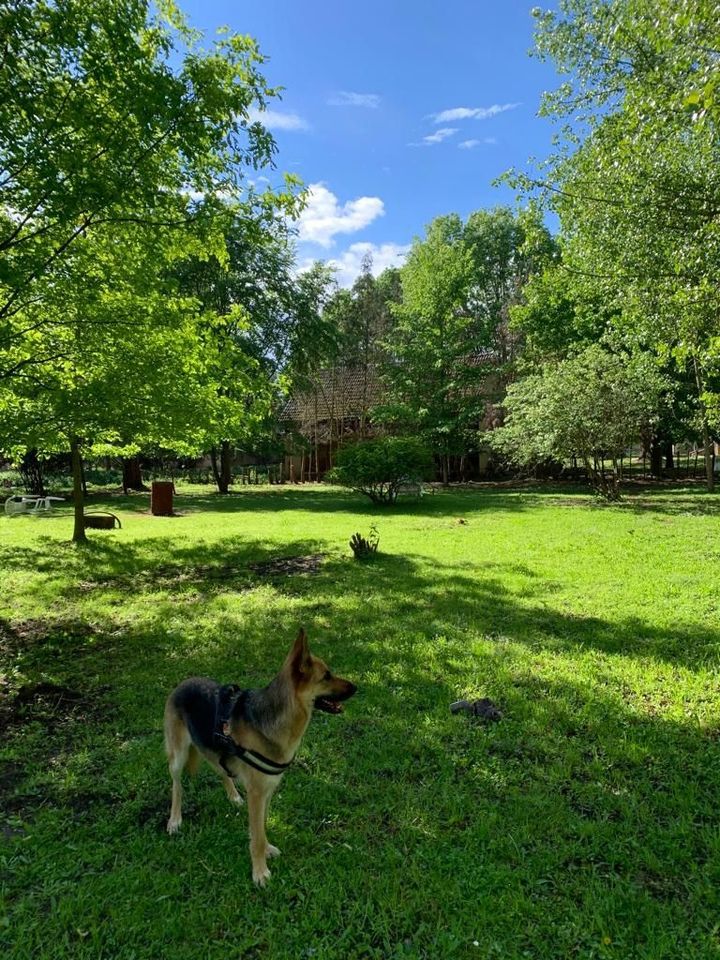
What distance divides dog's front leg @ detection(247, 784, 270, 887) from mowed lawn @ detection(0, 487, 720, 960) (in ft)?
0.18

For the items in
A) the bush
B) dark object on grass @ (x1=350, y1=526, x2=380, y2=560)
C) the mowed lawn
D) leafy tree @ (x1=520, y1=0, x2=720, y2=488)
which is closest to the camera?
the mowed lawn

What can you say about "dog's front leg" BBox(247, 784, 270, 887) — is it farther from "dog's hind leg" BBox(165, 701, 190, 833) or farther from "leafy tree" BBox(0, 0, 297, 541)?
"leafy tree" BBox(0, 0, 297, 541)

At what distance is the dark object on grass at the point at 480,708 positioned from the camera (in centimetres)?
397

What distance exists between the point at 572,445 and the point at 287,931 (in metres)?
Answer: 16.3

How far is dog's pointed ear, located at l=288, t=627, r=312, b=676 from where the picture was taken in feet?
8.03

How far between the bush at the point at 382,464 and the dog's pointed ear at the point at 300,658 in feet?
44.8

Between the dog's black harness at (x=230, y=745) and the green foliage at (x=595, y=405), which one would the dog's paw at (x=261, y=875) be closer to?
the dog's black harness at (x=230, y=745)

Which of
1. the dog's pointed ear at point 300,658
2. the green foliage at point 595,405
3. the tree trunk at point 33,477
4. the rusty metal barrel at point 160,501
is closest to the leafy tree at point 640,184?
the green foliage at point 595,405

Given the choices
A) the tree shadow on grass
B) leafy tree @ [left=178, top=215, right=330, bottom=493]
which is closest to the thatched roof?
leafy tree @ [left=178, top=215, right=330, bottom=493]

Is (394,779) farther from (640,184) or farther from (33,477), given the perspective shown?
(33,477)

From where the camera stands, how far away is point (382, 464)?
16.1 metres

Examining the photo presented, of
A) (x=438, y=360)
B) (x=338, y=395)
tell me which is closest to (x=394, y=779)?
(x=438, y=360)

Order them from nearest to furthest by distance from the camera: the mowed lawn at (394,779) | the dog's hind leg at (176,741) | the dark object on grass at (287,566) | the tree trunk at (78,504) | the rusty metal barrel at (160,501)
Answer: the mowed lawn at (394,779)
the dog's hind leg at (176,741)
the dark object on grass at (287,566)
the tree trunk at (78,504)
the rusty metal barrel at (160,501)

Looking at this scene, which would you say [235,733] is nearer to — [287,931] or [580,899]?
[287,931]
